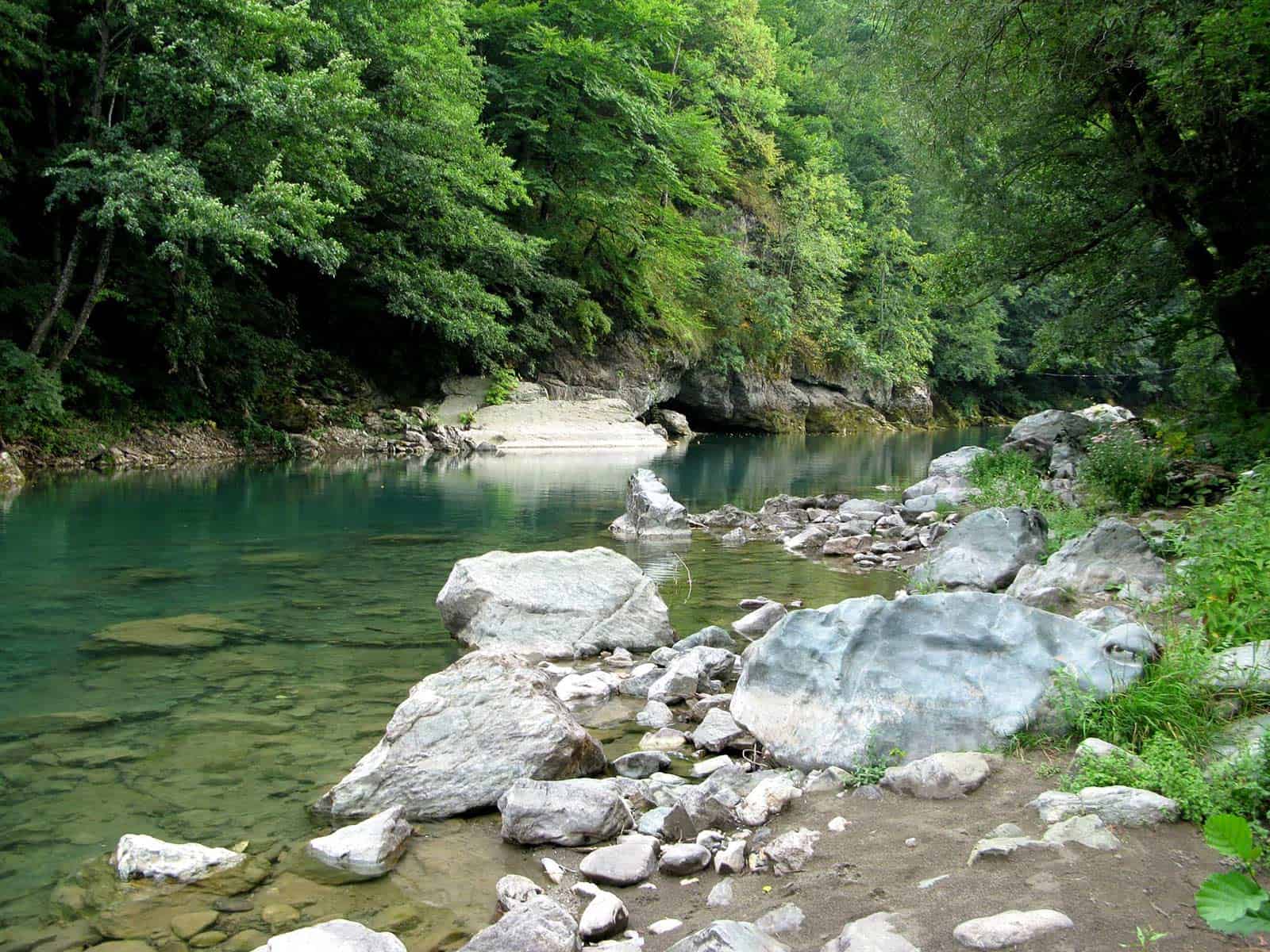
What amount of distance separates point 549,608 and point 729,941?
466 cm

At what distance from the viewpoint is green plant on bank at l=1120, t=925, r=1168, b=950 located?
2328 mm

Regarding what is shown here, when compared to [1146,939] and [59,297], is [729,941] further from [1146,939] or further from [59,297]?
[59,297]

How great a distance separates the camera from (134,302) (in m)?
20.3

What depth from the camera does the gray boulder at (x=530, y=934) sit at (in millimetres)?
2896

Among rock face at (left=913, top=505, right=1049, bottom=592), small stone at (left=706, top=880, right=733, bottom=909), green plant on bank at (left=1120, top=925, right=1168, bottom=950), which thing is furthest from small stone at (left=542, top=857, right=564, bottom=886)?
rock face at (left=913, top=505, right=1049, bottom=592)

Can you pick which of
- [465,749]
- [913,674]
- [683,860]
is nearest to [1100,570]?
[913,674]

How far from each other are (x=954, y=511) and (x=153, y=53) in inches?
639

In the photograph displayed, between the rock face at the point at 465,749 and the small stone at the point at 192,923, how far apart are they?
0.86 m

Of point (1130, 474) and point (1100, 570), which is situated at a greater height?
point (1130, 474)

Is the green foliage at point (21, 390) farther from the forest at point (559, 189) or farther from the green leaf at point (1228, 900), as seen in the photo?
the green leaf at point (1228, 900)

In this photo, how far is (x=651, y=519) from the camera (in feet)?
41.0

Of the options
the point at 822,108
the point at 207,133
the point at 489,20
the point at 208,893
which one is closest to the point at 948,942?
the point at 208,893

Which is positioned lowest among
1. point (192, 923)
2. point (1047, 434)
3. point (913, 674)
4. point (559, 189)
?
point (192, 923)

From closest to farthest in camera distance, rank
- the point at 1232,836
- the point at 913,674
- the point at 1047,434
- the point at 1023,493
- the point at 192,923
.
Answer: the point at 1232,836
the point at 192,923
the point at 913,674
the point at 1023,493
the point at 1047,434
